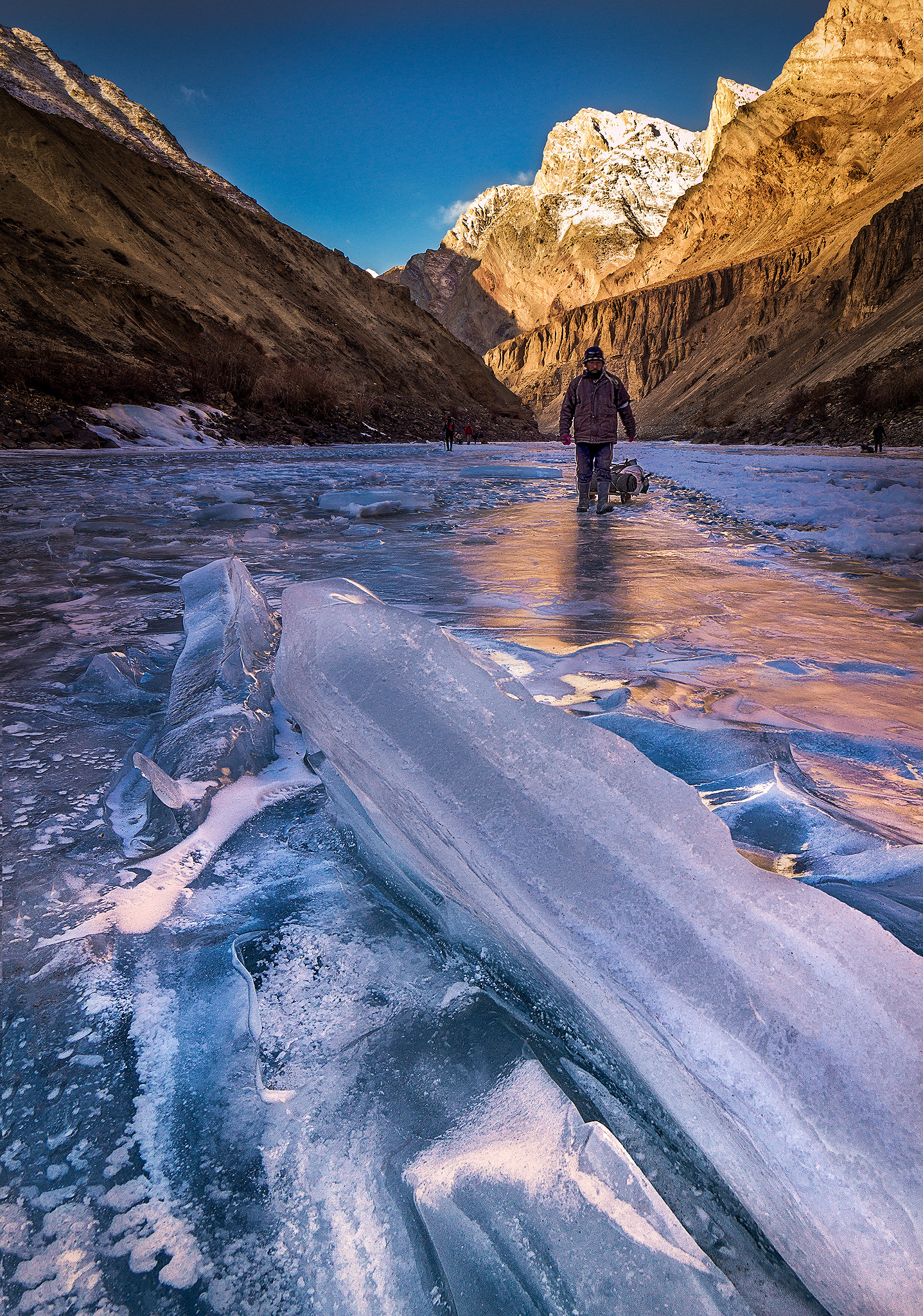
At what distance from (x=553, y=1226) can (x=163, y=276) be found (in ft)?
97.0

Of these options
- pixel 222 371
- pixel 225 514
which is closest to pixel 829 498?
pixel 225 514

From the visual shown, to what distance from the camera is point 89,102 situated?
42.2 m

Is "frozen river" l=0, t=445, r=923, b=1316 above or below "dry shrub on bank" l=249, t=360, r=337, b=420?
below

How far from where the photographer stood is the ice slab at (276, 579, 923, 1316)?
540mm

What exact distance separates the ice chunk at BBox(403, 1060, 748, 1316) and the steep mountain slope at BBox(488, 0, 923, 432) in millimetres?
30262

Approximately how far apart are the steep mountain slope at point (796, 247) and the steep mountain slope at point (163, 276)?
19192 millimetres

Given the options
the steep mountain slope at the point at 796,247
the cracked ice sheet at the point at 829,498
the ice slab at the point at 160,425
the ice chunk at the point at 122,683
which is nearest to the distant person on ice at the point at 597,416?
the cracked ice sheet at the point at 829,498

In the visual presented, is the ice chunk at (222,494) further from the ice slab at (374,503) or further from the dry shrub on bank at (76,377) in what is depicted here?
the dry shrub on bank at (76,377)

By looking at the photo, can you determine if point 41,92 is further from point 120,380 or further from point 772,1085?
point 772,1085

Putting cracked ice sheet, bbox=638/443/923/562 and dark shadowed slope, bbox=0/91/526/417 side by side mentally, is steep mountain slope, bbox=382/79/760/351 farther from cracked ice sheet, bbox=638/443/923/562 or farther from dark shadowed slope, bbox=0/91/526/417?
cracked ice sheet, bbox=638/443/923/562

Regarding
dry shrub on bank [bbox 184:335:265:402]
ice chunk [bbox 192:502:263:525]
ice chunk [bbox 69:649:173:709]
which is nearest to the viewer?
ice chunk [bbox 69:649:173:709]

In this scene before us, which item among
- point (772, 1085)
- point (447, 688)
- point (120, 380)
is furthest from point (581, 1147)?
point (120, 380)

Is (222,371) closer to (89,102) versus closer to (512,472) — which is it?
(512,472)

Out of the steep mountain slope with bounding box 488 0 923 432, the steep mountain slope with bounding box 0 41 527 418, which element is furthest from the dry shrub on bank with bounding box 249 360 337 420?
the steep mountain slope with bounding box 488 0 923 432
